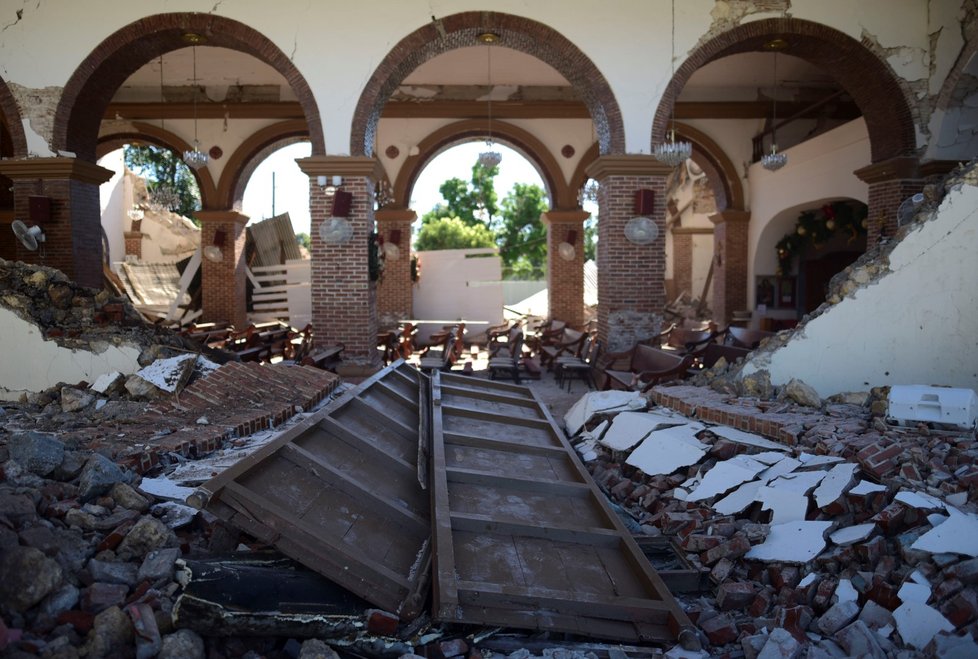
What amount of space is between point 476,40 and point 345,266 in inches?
151

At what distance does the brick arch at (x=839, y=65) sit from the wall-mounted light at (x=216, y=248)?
999 cm

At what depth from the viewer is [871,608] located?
3096mm

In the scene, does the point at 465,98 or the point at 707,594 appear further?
the point at 465,98

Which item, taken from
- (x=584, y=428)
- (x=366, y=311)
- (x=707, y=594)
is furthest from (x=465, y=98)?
(x=707, y=594)

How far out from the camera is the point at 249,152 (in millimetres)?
14781

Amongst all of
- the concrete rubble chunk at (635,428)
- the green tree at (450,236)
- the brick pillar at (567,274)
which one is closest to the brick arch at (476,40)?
the concrete rubble chunk at (635,428)

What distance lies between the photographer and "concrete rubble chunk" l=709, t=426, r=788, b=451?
15.8ft

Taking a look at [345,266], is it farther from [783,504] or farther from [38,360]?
[783,504]

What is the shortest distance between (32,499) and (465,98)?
1222cm

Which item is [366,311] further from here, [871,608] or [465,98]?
[871,608]

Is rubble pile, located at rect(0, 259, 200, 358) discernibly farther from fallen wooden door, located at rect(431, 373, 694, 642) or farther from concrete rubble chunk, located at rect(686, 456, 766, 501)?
concrete rubble chunk, located at rect(686, 456, 766, 501)

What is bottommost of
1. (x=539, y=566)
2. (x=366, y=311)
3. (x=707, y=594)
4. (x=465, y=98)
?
(x=707, y=594)

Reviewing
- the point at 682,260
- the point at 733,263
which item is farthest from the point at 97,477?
the point at 682,260

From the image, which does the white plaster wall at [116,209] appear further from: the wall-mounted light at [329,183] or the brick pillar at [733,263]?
the brick pillar at [733,263]
